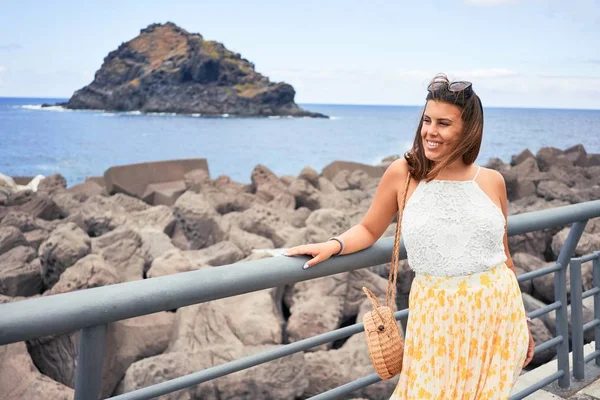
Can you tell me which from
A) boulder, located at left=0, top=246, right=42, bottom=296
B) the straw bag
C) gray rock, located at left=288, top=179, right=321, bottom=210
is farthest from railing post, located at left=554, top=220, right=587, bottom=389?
gray rock, located at left=288, top=179, right=321, bottom=210

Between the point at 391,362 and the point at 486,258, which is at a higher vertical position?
the point at 486,258

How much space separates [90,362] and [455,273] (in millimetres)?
934

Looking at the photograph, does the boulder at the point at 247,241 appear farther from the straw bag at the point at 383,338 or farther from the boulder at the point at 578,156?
the boulder at the point at 578,156

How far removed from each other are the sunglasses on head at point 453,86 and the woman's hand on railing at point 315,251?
0.50 meters

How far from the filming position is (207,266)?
5820mm

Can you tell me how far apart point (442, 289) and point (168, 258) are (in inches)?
161

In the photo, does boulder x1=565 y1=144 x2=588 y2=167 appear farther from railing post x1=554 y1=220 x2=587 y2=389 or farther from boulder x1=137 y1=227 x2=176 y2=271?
railing post x1=554 y1=220 x2=587 y2=389

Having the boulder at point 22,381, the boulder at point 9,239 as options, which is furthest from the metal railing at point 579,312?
the boulder at point 9,239

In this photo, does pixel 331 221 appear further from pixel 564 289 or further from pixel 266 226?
pixel 564 289

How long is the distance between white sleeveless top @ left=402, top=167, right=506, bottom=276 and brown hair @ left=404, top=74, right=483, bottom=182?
0.05m

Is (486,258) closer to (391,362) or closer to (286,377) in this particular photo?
(391,362)

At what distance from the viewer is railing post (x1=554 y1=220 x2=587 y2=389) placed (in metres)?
2.61

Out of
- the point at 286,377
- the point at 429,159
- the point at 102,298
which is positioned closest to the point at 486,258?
the point at 429,159

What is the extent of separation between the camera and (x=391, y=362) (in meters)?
1.75
